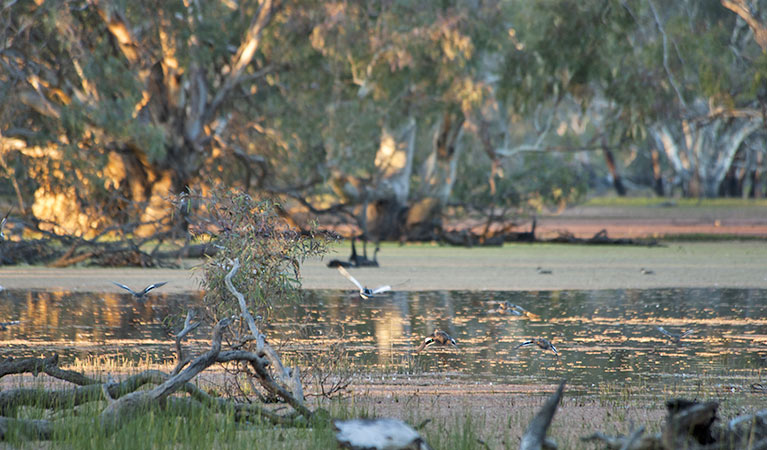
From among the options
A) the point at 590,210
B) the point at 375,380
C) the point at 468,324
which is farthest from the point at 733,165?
the point at 375,380

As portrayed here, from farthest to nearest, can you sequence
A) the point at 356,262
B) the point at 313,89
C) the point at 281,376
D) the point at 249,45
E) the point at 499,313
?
the point at 313,89 < the point at 249,45 < the point at 356,262 < the point at 499,313 < the point at 281,376

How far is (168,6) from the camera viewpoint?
80.5 feet

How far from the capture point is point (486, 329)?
11.7m

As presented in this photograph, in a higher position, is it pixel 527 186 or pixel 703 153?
pixel 703 153

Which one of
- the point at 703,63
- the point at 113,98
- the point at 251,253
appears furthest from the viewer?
the point at 113,98

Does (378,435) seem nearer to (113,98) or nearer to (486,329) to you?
(486,329)

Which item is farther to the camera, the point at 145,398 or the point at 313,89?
the point at 313,89

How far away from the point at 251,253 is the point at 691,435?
11.2 feet

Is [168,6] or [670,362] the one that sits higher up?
[168,6]

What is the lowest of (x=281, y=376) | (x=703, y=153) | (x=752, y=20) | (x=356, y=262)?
(x=281, y=376)

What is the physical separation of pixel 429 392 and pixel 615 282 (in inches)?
388

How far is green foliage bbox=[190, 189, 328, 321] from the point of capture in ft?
25.4

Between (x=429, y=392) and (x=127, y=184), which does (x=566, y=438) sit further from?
(x=127, y=184)

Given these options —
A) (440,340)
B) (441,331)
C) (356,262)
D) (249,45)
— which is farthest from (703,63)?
(440,340)
